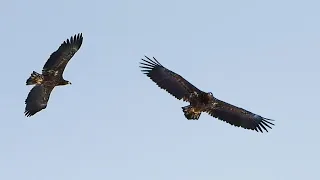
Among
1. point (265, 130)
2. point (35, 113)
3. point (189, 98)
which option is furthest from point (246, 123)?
point (35, 113)

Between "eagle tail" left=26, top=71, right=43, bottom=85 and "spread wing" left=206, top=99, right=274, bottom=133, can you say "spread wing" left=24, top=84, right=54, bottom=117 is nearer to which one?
"eagle tail" left=26, top=71, right=43, bottom=85

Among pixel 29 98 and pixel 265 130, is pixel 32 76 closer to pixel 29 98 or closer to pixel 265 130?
pixel 29 98

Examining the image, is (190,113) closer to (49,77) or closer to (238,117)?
(238,117)

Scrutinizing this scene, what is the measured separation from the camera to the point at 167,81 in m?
27.6

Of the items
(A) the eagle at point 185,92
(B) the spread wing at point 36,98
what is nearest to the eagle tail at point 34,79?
(B) the spread wing at point 36,98

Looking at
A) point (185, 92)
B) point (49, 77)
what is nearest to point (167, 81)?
point (185, 92)

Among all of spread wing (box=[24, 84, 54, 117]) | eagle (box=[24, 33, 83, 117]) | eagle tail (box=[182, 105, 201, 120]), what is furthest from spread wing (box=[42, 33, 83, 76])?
eagle tail (box=[182, 105, 201, 120])

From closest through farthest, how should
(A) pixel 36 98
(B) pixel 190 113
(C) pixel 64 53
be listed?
(B) pixel 190 113
(C) pixel 64 53
(A) pixel 36 98

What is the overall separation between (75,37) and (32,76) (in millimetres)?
2585

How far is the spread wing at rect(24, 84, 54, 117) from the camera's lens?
31.1 metres

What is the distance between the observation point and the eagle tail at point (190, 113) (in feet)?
88.8

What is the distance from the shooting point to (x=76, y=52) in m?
29.3

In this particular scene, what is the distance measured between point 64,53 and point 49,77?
162 cm

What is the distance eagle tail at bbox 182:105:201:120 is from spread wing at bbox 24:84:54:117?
744cm
